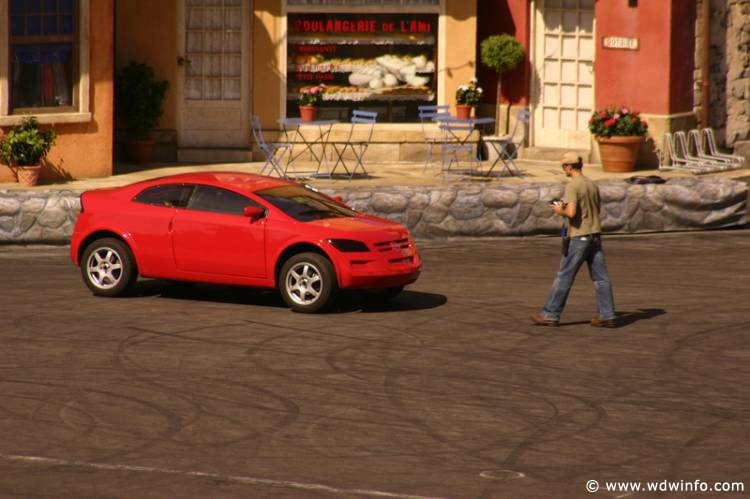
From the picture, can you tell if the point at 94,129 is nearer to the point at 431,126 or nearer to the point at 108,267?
the point at 431,126

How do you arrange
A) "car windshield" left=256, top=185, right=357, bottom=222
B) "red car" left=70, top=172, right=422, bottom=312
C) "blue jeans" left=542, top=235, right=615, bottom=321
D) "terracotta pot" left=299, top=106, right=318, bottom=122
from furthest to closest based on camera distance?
1. "terracotta pot" left=299, top=106, right=318, bottom=122
2. "car windshield" left=256, top=185, right=357, bottom=222
3. "red car" left=70, top=172, right=422, bottom=312
4. "blue jeans" left=542, top=235, right=615, bottom=321

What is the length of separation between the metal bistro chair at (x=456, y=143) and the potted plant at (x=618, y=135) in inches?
87.1

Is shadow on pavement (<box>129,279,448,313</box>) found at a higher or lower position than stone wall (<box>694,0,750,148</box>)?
lower

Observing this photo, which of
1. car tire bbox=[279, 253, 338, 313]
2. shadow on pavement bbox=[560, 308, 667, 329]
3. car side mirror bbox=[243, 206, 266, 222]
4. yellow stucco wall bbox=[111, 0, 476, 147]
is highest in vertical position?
yellow stucco wall bbox=[111, 0, 476, 147]

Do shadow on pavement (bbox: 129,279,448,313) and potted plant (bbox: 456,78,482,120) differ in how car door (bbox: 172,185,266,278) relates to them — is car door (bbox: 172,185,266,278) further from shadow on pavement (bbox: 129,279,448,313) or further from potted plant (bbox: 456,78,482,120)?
potted plant (bbox: 456,78,482,120)

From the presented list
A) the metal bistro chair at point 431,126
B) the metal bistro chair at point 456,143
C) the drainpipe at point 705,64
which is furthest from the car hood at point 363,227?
the drainpipe at point 705,64

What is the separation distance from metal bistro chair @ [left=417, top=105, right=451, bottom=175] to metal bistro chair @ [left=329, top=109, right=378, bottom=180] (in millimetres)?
907

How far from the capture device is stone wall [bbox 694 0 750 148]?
27938mm

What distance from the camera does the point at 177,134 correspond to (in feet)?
93.1

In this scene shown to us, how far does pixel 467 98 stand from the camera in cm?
2870

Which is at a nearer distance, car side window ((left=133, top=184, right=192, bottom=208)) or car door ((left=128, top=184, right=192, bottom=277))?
car door ((left=128, top=184, right=192, bottom=277))

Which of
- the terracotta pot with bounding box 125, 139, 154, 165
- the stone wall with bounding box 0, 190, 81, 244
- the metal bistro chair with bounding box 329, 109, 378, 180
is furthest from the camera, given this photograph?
the terracotta pot with bounding box 125, 139, 154, 165

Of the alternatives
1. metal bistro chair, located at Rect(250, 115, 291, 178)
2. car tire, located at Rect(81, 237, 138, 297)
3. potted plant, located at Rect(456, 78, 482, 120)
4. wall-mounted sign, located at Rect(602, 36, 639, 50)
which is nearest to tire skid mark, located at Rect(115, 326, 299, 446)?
car tire, located at Rect(81, 237, 138, 297)

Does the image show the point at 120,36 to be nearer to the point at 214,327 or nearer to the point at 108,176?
the point at 108,176
